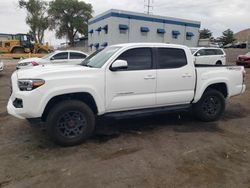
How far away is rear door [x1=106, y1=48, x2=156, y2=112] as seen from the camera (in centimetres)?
447

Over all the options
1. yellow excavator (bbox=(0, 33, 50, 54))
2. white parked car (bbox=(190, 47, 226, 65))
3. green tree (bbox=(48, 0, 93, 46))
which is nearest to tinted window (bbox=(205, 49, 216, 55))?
white parked car (bbox=(190, 47, 226, 65))

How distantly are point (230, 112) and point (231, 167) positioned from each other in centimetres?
356

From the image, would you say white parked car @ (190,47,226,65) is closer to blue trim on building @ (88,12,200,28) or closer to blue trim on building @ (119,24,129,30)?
blue trim on building @ (119,24,129,30)

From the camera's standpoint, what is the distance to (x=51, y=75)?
401 centimetres

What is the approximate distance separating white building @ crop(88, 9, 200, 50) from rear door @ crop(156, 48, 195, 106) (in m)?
22.5

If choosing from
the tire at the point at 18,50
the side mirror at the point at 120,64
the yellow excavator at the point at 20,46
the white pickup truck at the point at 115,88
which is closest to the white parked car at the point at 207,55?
the white pickup truck at the point at 115,88

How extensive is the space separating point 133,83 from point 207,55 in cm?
1364

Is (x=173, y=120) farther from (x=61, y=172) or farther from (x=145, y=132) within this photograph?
(x=61, y=172)

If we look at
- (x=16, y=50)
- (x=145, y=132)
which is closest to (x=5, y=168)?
(x=145, y=132)

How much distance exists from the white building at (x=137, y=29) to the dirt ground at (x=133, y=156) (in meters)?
23.0

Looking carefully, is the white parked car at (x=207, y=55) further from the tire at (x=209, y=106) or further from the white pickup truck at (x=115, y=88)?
the white pickup truck at (x=115, y=88)

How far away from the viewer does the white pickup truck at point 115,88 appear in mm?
3991

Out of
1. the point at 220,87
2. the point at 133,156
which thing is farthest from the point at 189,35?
the point at 133,156

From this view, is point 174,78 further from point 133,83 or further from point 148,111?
point 133,83
